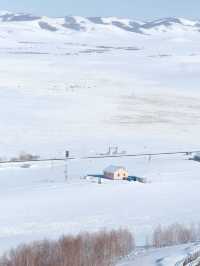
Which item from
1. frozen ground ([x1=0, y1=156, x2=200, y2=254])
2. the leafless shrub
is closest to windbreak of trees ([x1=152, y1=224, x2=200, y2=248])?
frozen ground ([x1=0, y1=156, x2=200, y2=254])

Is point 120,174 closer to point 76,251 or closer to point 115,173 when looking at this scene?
point 115,173

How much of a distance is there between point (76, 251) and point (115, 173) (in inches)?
113

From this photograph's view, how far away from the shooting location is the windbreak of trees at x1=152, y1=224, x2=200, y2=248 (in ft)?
15.8

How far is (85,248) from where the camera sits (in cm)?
435

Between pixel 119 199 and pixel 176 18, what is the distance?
6159 centimetres

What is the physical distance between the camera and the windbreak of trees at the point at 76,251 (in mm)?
4109

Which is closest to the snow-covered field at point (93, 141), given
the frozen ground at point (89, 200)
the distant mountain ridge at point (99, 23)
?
the frozen ground at point (89, 200)

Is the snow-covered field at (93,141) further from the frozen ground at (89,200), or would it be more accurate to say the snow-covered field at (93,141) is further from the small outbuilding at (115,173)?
the small outbuilding at (115,173)

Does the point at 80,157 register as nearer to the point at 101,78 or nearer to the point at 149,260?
the point at 149,260

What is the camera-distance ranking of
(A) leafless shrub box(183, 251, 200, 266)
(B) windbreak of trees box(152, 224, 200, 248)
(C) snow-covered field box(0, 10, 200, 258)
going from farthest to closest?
(C) snow-covered field box(0, 10, 200, 258)
(B) windbreak of trees box(152, 224, 200, 248)
(A) leafless shrub box(183, 251, 200, 266)

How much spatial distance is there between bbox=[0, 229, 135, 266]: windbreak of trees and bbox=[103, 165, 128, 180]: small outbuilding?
2327 mm

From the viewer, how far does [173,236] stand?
4883 millimetres

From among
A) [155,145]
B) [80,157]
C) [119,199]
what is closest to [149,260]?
[119,199]

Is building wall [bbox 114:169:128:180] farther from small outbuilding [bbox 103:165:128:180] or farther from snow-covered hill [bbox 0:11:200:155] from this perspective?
snow-covered hill [bbox 0:11:200:155]
